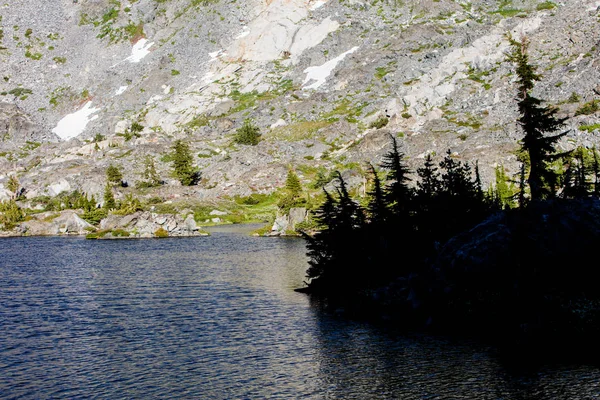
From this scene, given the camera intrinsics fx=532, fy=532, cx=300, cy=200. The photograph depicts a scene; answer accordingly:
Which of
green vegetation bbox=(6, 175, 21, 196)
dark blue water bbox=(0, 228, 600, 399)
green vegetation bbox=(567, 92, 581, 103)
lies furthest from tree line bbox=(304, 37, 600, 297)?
green vegetation bbox=(6, 175, 21, 196)

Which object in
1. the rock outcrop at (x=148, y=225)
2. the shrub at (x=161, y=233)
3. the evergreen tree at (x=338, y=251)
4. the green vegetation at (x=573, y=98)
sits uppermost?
the green vegetation at (x=573, y=98)

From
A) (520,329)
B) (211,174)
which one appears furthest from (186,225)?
(520,329)

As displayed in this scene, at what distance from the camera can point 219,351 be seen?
38.1m

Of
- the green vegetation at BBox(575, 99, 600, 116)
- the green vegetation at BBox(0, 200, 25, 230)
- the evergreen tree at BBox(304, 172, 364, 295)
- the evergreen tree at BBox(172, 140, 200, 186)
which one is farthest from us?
the evergreen tree at BBox(172, 140, 200, 186)

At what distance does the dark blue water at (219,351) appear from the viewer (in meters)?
30.5

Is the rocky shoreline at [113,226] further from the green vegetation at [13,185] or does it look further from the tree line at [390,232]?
the tree line at [390,232]

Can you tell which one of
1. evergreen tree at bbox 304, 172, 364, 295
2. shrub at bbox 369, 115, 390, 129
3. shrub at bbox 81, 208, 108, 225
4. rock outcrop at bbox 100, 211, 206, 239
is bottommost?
evergreen tree at bbox 304, 172, 364, 295

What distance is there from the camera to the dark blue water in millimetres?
30547

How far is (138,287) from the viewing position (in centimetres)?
6353

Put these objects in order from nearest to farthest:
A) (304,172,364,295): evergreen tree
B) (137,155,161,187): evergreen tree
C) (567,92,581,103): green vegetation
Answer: (304,172,364,295): evergreen tree
(567,92,581,103): green vegetation
(137,155,161,187): evergreen tree

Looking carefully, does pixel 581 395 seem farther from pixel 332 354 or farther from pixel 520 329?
pixel 332 354

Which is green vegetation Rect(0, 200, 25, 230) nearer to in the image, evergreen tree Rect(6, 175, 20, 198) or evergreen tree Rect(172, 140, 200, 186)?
evergreen tree Rect(6, 175, 20, 198)

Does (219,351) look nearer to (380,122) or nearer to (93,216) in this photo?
(93,216)

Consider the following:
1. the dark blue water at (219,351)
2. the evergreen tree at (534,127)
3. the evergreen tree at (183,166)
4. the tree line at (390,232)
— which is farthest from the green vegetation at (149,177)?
the evergreen tree at (534,127)
